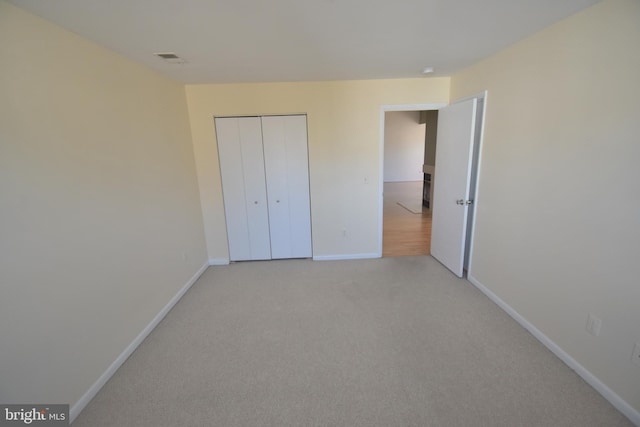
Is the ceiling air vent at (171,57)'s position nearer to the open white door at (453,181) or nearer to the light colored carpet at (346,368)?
the light colored carpet at (346,368)

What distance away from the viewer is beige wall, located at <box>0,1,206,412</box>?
141 centimetres

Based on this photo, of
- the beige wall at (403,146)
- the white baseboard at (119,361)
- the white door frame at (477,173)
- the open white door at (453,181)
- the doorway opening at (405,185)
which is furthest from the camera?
the beige wall at (403,146)

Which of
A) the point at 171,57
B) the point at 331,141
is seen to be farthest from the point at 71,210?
the point at 331,141

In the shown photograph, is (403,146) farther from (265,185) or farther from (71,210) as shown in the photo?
(71,210)

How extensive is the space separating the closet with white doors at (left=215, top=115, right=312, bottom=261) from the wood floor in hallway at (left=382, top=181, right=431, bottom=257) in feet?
4.78

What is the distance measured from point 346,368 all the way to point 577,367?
1.55 metres

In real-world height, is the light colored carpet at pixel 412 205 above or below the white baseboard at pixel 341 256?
above

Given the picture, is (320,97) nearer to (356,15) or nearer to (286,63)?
(286,63)

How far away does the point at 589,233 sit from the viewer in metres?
1.75

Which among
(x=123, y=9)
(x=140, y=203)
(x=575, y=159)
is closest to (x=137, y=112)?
(x=140, y=203)

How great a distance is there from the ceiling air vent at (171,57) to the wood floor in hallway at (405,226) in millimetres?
3357

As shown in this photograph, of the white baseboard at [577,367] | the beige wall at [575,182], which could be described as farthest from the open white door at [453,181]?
the white baseboard at [577,367]

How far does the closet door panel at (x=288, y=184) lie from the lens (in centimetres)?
357

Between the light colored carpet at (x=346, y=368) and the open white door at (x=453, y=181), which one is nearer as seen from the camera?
the light colored carpet at (x=346, y=368)
